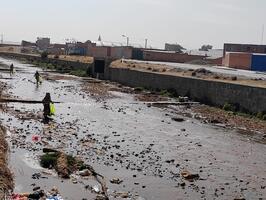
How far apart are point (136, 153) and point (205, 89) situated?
24.7 m

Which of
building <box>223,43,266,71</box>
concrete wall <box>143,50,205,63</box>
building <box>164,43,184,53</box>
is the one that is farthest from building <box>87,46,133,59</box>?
→ building <box>164,43,184,53</box>

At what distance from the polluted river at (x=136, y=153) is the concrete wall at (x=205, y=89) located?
6.18 metres

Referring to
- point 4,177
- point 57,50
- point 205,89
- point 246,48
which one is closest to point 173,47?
point 57,50

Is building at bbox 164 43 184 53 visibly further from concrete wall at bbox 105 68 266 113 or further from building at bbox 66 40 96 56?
concrete wall at bbox 105 68 266 113

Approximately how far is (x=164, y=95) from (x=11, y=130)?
1110 inches

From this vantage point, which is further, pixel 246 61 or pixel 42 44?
pixel 42 44

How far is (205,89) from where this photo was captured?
4603 centimetres

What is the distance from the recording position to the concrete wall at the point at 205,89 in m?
38.4

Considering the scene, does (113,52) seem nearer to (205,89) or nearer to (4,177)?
(205,89)

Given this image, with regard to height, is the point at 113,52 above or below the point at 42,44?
below

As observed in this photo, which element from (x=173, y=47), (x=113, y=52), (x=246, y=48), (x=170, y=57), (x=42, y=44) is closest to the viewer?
(x=246, y=48)

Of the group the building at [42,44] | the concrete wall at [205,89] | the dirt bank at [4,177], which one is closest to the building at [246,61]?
the concrete wall at [205,89]

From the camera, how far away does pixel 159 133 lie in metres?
28.9

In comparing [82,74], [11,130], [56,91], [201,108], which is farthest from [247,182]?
[82,74]
